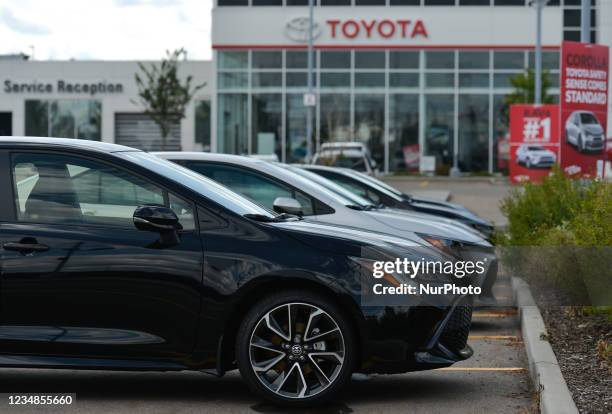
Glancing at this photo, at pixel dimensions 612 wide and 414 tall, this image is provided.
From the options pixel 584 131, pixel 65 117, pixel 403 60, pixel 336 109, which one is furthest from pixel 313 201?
pixel 65 117

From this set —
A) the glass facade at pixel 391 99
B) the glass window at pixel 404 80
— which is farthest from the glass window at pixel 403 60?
the glass window at pixel 404 80

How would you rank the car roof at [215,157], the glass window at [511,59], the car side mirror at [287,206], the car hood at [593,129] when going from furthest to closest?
the glass window at [511,59], the car hood at [593,129], the car roof at [215,157], the car side mirror at [287,206]

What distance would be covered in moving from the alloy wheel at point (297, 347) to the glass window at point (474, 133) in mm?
41703

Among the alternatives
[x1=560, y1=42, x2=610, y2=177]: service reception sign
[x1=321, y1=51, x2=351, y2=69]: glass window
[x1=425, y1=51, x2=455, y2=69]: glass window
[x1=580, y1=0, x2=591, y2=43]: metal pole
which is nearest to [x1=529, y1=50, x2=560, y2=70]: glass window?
[x1=425, y1=51, x2=455, y2=69]: glass window

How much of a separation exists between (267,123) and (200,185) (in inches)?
1620

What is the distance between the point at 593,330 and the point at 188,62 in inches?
1914

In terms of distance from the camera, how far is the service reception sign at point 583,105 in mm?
18469

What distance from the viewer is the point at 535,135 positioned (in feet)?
110

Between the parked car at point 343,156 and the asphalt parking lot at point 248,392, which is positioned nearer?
the asphalt parking lot at point 248,392

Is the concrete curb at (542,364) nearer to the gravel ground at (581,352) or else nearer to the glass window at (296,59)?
the gravel ground at (581,352)

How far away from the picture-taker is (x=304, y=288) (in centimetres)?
652

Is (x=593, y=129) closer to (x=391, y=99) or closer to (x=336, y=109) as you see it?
(x=336, y=109)

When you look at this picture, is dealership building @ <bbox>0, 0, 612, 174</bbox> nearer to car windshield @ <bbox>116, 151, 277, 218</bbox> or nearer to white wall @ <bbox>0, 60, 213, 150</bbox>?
white wall @ <bbox>0, 60, 213, 150</bbox>

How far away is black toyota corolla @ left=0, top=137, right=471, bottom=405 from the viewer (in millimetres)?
6465
